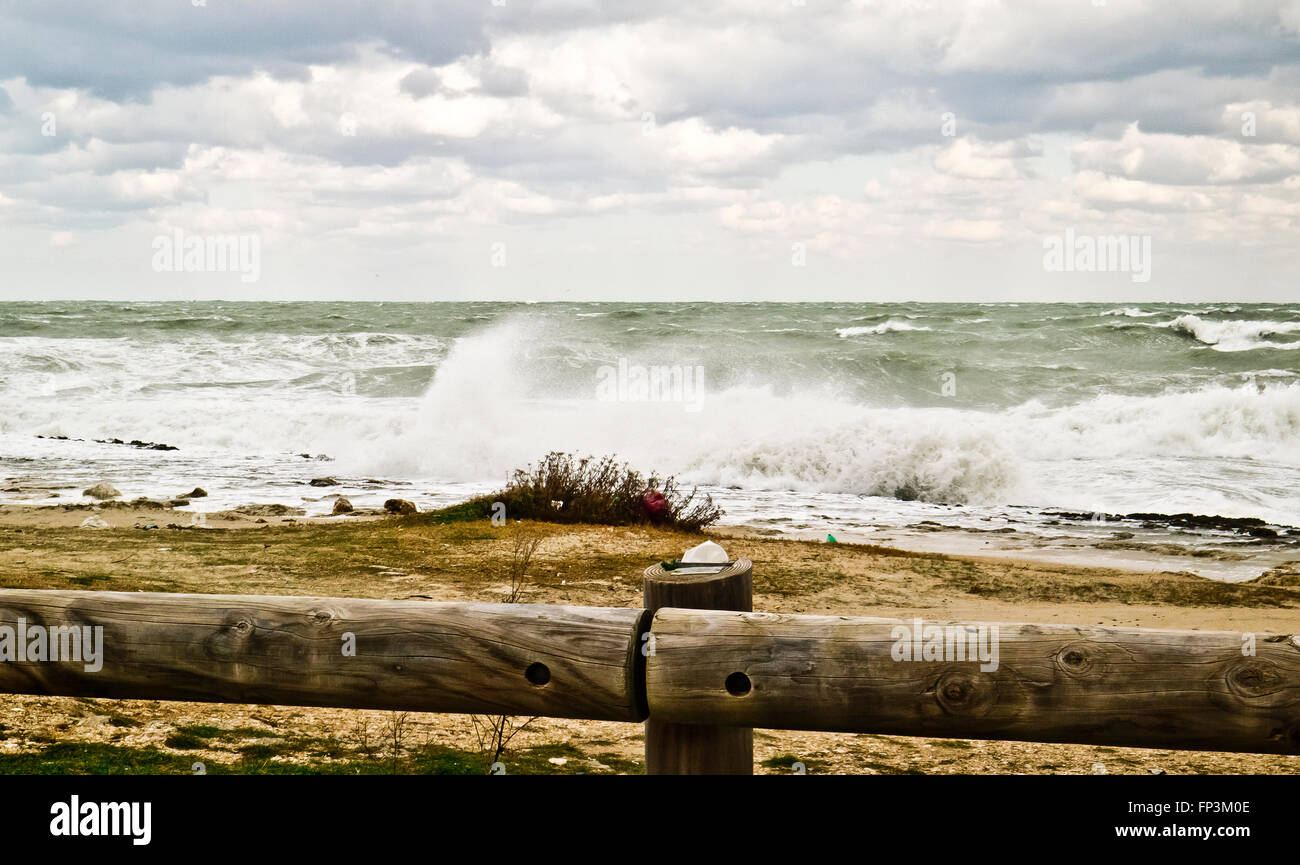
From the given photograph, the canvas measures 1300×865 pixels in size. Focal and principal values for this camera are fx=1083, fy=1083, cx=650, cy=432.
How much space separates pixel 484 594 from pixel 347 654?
6543 mm

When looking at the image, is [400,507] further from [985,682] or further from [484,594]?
[985,682]

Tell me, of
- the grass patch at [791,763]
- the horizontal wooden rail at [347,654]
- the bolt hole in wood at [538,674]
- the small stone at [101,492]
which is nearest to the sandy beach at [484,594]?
the grass patch at [791,763]

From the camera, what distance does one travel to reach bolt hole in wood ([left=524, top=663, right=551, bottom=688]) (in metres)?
2.59

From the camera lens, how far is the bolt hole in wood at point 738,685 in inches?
99.3

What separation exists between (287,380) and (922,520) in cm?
2310

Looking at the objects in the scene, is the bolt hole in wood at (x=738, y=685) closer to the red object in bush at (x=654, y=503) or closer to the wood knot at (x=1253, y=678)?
the wood knot at (x=1253, y=678)

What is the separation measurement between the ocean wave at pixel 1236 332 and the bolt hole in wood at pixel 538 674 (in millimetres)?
42032

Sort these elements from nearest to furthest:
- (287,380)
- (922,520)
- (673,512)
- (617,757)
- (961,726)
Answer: (961,726), (617,757), (673,512), (922,520), (287,380)

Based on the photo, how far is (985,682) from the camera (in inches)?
96.9

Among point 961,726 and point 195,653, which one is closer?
point 961,726
